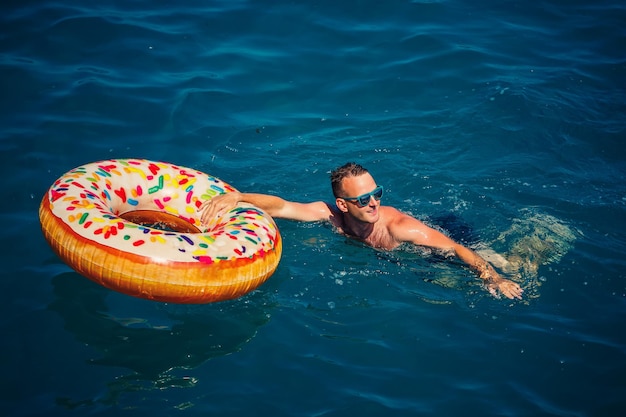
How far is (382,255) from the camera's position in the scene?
6750 millimetres

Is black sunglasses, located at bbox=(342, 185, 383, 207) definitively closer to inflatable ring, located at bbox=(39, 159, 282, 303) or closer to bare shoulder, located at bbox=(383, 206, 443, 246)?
bare shoulder, located at bbox=(383, 206, 443, 246)

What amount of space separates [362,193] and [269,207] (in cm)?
93

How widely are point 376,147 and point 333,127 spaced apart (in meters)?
0.76

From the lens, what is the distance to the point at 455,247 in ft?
20.7

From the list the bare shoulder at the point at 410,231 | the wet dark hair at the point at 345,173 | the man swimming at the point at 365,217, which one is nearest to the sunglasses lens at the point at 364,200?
the man swimming at the point at 365,217

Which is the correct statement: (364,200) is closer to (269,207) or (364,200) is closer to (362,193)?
(362,193)

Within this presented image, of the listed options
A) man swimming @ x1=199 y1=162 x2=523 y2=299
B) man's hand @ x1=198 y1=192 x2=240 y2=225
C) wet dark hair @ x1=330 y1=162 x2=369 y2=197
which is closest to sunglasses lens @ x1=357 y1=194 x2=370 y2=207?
man swimming @ x1=199 y1=162 x2=523 y2=299

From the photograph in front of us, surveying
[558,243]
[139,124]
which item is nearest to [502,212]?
[558,243]

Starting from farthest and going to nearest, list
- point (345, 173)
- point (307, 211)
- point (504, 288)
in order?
point (307, 211), point (345, 173), point (504, 288)

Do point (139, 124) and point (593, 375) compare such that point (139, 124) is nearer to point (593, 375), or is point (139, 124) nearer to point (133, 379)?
point (133, 379)

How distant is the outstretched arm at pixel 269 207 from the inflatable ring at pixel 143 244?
10cm

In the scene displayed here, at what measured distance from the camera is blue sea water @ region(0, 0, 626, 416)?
541 cm

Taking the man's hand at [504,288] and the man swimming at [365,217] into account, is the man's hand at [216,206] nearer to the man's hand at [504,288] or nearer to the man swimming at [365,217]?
the man swimming at [365,217]

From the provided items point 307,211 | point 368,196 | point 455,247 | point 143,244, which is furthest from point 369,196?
point 143,244
